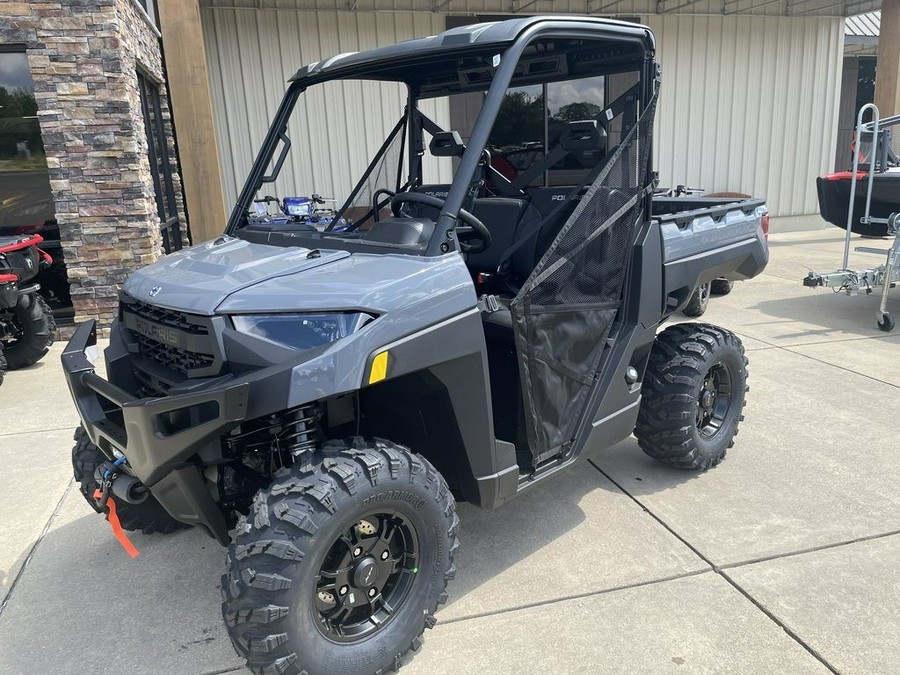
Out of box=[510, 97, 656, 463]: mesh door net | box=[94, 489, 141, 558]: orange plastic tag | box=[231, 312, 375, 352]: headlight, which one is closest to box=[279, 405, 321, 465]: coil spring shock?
box=[231, 312, 375, 352]: headlight

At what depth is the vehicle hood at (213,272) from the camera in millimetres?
2234

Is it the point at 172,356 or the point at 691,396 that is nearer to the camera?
the point at 172,356

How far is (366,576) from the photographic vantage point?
2275 mm

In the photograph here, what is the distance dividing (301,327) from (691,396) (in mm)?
2150

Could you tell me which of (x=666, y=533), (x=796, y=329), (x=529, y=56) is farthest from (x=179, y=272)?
(x=796, y=329)

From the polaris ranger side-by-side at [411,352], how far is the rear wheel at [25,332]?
345cm

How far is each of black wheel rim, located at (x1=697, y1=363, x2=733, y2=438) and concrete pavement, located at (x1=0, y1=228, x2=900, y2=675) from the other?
0.24 meters

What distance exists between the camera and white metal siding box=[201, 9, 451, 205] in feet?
34.0

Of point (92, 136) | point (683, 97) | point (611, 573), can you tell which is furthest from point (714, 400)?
point (683, 97)

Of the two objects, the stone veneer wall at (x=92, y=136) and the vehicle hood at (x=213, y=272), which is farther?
the stone veneer wall at (x=92, y=136)

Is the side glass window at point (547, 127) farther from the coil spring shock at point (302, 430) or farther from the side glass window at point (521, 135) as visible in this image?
the coil spring shock at point (302, 430)

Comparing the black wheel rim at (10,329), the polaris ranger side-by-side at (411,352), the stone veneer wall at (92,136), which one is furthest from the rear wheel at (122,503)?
the stone veneer wall at (92,136)

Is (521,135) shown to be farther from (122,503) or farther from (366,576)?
(122,503)

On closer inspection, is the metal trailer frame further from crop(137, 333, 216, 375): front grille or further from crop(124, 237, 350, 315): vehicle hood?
crop(137, 333, 216, 375): front grille
